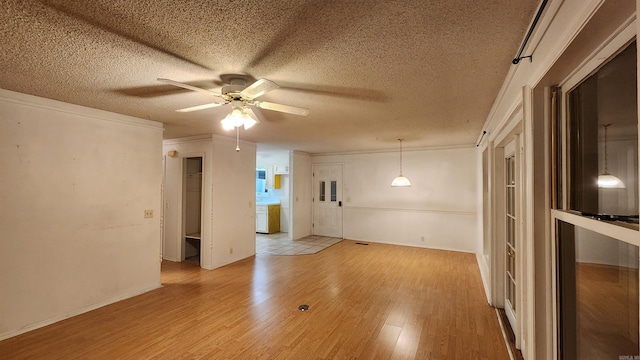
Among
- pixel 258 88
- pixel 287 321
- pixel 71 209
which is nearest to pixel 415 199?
pixel 287 321

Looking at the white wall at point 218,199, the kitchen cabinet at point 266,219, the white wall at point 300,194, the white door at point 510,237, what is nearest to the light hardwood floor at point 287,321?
the white door at point 510,237

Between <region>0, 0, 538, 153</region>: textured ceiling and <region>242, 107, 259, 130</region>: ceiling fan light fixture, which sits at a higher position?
<region>0, 0, 538, 153</region>: textured ceiling

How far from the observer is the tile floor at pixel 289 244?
580cm

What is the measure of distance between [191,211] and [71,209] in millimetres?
2659

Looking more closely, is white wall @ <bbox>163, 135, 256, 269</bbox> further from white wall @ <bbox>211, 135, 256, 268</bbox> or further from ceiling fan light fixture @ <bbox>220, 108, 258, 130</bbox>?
ceiling fan light fixture @ <bbox>220, 108, 258, 130</bbox>

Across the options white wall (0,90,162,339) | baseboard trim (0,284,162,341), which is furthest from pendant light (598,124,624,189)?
baseboard trim (0,284,162,341)

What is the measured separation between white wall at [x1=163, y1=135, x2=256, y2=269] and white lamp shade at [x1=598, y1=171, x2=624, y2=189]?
15.2 ft

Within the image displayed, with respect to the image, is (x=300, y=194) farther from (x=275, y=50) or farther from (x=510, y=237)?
(x=275, y=50)

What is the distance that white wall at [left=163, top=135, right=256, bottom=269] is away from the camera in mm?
4637

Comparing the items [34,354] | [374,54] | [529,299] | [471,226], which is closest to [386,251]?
[471,226]

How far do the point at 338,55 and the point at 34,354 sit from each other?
3.52m

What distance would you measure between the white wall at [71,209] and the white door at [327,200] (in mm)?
4426

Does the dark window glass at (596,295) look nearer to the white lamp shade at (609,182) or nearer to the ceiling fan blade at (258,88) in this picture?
the white lamp shade at (609,182)

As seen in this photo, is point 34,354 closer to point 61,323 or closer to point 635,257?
→ point 61,323
